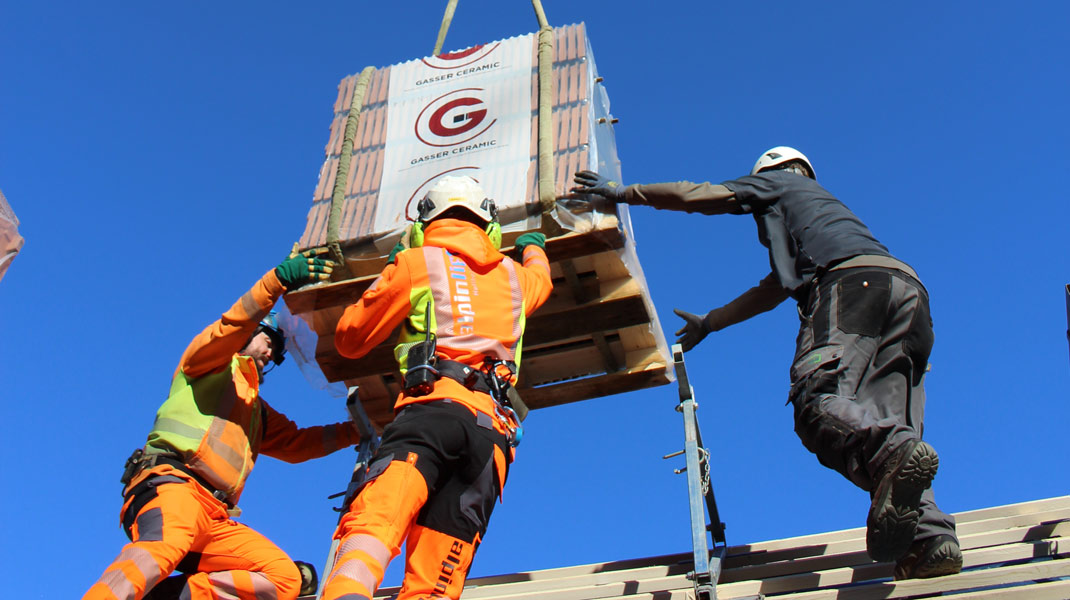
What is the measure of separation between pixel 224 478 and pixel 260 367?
1.04m

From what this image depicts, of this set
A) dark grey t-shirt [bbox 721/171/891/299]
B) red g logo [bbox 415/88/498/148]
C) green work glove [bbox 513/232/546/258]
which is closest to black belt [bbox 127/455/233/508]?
green work glove [bbox 513/232/546/258]

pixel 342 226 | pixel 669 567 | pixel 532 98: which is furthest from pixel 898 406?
pixel 342 226

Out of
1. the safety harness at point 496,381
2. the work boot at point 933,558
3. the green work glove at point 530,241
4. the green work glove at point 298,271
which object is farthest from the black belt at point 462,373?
the work boot at point 933,558

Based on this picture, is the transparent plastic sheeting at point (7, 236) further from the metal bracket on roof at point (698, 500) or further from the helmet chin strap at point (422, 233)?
the metal bracket on roof at point (698, 500)

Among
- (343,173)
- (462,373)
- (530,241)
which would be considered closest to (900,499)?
(462,373)

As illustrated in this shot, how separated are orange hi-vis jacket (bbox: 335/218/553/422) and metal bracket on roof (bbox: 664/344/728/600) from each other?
1044 millimetres

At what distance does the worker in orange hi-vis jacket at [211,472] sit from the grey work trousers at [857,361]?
9.97 ft

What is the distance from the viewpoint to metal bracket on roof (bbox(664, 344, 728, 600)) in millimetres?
4879

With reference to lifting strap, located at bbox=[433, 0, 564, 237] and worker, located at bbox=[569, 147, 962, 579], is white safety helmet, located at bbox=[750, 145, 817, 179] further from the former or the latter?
lifting strap, located at bbox=[433, 0, 564, 237]

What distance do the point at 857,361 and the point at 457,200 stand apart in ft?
7.95

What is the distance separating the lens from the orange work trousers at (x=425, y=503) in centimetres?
420

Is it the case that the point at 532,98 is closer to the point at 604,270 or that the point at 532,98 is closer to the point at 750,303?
the point at 604,270

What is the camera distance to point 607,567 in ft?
19.9

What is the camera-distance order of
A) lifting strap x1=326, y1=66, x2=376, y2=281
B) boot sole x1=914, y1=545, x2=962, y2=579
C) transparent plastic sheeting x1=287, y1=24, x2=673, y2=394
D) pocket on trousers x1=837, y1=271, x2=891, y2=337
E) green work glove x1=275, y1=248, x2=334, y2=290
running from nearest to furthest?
boot sole x1=914, y1=545, x2=962, y2=579, pocket on trousers x1=837, y1=271, x2=891, y2=337, green work glove x1=275, y1=248, x2=334, y2=290, transparent plastic sheeting x1=287, y1=24, x2=673, y2=394, lifting strap x1=326, y1=66, x2=376, y2=281
